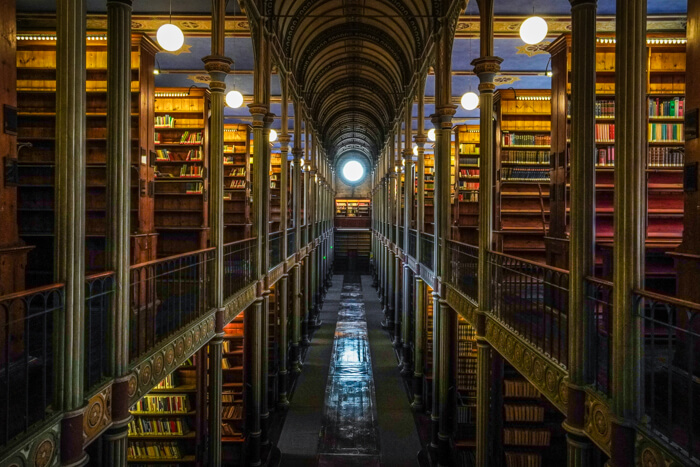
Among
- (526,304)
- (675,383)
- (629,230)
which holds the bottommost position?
(675,383)

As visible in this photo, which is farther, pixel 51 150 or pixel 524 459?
pixel 51 150

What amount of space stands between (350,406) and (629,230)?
857 cm

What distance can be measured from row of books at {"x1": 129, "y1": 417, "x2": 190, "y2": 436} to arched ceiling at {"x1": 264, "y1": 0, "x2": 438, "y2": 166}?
6575mm

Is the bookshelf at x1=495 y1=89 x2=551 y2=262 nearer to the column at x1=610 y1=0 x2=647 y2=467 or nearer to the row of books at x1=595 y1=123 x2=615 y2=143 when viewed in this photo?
the row of books at x1=595 y1=123 x2=615 y2=143

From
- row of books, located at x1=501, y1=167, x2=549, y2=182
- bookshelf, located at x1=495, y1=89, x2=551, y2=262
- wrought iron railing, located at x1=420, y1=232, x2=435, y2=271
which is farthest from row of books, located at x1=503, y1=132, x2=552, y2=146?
wrought iron railing, located at x1=420, y1=232, x2=435, y2=271

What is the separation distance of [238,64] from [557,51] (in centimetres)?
704

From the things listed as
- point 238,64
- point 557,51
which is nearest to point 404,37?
point 238,64

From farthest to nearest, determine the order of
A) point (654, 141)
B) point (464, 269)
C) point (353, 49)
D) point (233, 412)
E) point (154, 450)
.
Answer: point (353, 49) < point (233, 412) < point (464, 269) < point (154, 450) < point (654, 141)

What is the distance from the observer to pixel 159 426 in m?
6.41

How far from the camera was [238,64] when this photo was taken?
10.7 metres

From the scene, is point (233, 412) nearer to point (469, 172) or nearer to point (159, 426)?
point (159, 426)

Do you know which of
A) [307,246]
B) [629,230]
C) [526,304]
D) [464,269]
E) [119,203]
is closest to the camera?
[629,230]

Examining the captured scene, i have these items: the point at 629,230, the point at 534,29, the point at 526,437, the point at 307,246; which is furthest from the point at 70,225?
the point at 307,246

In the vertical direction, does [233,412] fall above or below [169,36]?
below
